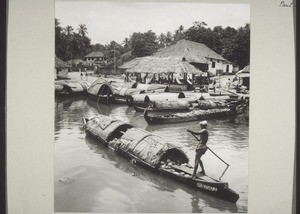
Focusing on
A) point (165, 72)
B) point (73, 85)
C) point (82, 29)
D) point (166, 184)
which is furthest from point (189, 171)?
point (82, 29)

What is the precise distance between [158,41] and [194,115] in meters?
0.72

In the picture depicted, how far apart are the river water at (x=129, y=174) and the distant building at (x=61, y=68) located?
0.21m

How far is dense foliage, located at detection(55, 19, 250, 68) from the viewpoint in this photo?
2592 millimetres

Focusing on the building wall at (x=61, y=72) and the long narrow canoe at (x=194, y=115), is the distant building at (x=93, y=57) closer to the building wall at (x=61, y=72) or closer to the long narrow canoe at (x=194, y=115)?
the building wall at (x=61, y=72)

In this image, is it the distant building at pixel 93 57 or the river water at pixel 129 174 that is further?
the distant building at pixel 93 57

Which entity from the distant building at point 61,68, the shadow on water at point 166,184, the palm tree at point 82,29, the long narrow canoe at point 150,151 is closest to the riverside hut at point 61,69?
the distant building at point 61,68

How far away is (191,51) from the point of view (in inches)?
106

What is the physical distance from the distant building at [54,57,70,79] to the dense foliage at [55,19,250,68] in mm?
48

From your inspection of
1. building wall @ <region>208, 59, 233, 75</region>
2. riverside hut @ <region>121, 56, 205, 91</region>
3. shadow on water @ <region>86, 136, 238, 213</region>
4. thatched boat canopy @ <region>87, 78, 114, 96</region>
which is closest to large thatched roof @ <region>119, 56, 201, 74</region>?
riverside hut @ <region>121, 56, 205, 91</region>

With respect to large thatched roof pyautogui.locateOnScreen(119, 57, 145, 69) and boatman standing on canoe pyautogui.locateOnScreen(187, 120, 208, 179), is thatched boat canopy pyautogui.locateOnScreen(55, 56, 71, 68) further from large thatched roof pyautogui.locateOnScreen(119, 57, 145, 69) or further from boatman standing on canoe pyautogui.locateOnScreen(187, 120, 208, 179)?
boatman standing on canoe pyautogui.locateOnScreen(187, 120, 208, 179)

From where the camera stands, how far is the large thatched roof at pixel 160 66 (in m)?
2.79
